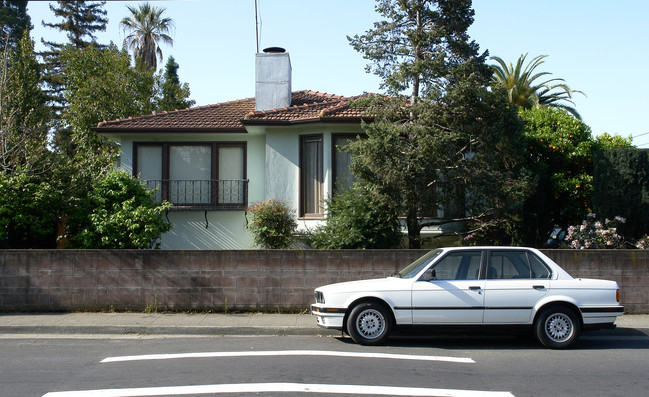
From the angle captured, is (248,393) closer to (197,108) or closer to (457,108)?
(457,108)

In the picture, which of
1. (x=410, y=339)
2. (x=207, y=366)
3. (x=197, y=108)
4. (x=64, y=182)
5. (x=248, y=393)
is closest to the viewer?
(x=248, y=393)

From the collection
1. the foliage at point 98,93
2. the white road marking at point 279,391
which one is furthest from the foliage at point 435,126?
the foliage at point 98,93

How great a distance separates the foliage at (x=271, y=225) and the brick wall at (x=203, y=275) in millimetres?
3298

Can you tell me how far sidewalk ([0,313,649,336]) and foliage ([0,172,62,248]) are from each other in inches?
87.6

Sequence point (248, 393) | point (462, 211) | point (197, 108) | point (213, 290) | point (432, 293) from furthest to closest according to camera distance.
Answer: point (197, 108)
point (462, 211)
point (213, 290)
point (432, 293)
point (248, 393)

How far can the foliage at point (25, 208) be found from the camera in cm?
1237

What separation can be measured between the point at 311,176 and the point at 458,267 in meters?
7.87

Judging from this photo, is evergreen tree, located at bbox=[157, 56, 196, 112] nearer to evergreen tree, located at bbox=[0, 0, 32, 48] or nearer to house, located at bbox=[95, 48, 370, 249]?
house, located at bbox=[95, 48, 370, 249]

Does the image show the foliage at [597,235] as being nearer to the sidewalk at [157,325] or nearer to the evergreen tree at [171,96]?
the sidewalk at [157,325]

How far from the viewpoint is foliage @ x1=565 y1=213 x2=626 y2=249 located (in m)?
13.7

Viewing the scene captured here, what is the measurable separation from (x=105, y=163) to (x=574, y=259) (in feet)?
56.7

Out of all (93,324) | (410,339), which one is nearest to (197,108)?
(93,324)

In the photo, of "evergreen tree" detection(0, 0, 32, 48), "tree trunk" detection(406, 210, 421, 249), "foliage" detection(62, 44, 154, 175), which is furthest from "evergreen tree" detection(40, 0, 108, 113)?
"tree trunk" detection(406, 210, 421, 249)

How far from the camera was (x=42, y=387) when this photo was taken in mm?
6473
